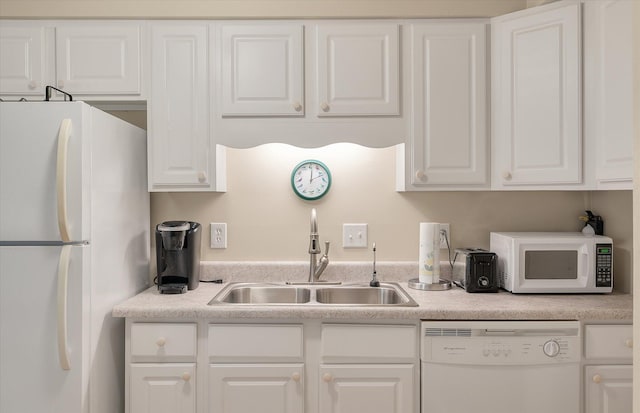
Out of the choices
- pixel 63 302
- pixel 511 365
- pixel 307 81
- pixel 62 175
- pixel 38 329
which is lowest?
pixel 511 365

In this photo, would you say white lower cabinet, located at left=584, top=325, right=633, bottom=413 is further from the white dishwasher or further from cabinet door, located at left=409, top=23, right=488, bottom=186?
cabinet door, located at left=409, top=23, right=488, bottom=186

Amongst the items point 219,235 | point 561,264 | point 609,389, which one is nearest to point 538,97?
point 561,264

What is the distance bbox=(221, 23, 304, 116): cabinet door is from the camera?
2.15m

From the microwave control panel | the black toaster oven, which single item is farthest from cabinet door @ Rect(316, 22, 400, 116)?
the microwave control panel

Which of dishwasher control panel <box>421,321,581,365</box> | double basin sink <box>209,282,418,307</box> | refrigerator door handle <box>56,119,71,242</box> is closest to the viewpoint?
refrigerator door handle <box>56,119,71,242</box>

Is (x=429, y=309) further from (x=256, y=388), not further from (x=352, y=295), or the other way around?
(x=256, y=388)

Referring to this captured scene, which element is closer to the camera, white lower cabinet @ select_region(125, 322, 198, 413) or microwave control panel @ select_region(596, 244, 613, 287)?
white lower cabinet @ select_region(125, 322, 198, 413)

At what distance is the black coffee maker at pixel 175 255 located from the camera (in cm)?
210

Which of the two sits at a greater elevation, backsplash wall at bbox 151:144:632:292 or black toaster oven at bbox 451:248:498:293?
backsplash wall at bbox 151:144:632:292

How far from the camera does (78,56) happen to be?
2.16 meters

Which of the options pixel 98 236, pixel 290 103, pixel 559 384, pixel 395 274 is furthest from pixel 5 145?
pixel 559 384

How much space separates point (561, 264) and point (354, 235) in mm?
997

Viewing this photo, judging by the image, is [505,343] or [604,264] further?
[604,264]

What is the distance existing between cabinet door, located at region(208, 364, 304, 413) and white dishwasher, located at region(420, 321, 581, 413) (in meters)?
0.57
